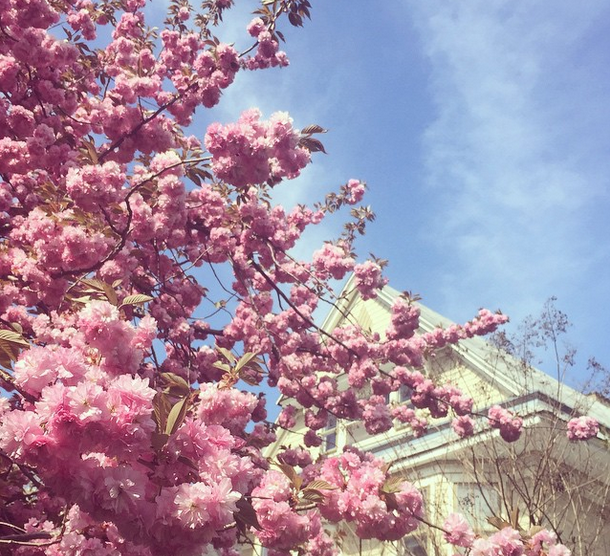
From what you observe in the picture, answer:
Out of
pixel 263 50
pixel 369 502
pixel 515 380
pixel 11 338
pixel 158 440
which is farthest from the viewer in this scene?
pixel 515 380

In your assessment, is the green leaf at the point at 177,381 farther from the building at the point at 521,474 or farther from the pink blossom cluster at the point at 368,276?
the pink blossom cluster at the point at 368,276

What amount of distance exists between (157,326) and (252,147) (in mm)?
1862

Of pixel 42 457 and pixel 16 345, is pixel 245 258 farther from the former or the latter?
pixel 42 457

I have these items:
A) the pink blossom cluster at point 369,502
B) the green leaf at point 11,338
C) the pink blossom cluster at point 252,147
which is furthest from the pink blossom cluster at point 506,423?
the green leaf at point 11,338

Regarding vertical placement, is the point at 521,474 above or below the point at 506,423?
below

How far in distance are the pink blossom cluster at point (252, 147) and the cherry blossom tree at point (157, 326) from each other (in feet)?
0.05

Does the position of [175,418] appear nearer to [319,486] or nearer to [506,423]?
[319,486]

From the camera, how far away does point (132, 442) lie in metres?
1.84

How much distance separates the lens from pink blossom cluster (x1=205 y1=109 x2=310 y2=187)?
Answer: 368 centimetres

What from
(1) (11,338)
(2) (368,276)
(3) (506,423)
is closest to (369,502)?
(1) (11,338)

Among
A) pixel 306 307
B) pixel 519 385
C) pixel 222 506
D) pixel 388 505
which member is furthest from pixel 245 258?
pixel 519 385

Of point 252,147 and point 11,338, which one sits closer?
point 11,338

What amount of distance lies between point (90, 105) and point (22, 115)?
779 millimetres

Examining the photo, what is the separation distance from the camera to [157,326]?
15.5 ft
